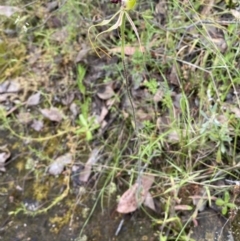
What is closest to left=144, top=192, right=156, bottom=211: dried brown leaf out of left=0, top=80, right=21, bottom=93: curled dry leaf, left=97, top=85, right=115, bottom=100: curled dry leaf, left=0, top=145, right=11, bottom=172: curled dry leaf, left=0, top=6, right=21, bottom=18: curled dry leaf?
left=97, top=85, right=115, bottom=100: curled dry leaf

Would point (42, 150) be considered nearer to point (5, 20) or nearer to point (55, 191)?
point (55, 191)

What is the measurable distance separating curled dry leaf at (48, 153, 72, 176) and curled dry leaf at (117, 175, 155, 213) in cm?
26

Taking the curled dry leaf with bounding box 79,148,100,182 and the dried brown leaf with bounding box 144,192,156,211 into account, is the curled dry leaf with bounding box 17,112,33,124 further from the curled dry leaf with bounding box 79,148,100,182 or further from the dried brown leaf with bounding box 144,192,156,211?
the dried brown leaf with bounding box 144,192,156,211

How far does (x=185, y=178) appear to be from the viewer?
126 centimetres

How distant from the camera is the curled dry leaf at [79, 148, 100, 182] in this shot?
1.40 m

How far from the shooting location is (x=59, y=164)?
145 cm

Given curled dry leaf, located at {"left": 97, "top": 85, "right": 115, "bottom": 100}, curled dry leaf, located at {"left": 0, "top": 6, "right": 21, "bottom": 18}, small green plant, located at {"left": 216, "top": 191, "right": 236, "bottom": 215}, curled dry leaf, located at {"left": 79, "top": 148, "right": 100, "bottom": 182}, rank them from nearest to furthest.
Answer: small green plant, located at {"left": 216, "top": 191, "right": 236, "bottom": 215} → curled dry leaf, located at {"left": 79, "top": 148, "right": 100, "bottom": 182} → curled dry leaf, located at {"left": 97, "top": 85, "right": 115, "bottom": 100} → curled dry leaf, located at {"left": 0, "top": 6, "right": 21, "bottom": 18}

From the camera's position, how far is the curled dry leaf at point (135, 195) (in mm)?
1281

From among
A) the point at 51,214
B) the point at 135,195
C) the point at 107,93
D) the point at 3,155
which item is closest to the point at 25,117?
the point at 3,155

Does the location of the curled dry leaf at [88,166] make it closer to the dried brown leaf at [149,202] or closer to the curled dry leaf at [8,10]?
the dried brown leaf at [149,202]

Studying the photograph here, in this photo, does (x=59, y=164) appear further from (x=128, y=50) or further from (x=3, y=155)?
(x=128, y=50)

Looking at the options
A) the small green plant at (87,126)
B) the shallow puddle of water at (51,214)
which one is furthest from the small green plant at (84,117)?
the shallow puddle of water at (51,214)

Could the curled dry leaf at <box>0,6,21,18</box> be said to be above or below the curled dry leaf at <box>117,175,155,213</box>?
above

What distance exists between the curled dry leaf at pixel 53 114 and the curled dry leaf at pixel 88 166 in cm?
22
